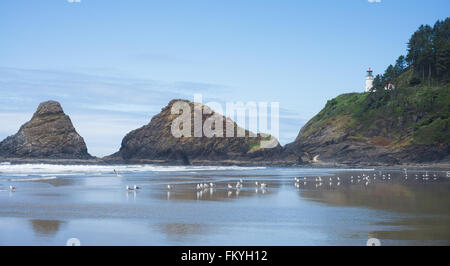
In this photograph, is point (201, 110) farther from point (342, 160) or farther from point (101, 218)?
point (101, 218)

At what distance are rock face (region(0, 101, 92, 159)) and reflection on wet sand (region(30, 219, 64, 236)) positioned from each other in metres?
100

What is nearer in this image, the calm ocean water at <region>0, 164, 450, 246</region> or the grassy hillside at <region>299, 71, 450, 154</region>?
the calm ocean water at <region>0, 164, 450, 246</region>

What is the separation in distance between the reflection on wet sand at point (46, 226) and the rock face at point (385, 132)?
82.1m

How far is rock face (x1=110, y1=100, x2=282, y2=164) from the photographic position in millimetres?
117375

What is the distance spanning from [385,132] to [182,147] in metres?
48.5

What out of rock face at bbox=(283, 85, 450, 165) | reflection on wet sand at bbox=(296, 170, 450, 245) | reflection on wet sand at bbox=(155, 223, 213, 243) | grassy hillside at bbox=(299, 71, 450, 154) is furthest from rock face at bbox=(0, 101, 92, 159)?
reflection on wet sand at bbox=(155, 223, 213, 243)

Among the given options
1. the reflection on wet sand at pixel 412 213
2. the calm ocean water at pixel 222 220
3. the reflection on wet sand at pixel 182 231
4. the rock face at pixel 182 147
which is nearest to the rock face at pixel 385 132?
the rock face at pixel 182 147

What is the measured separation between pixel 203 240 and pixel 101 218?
5692mm

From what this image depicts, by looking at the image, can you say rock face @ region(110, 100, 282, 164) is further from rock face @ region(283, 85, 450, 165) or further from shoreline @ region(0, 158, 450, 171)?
rock face @ region(283, 85, 450, 165)

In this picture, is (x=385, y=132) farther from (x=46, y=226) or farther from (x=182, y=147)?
(x=46, y=226)

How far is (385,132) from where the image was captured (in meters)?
102

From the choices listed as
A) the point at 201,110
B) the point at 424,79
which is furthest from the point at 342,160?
the point at 201,110

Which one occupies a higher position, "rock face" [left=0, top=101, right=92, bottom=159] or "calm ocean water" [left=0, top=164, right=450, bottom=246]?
"rock face" [left=0, top=101, right=92, bottom=159]
